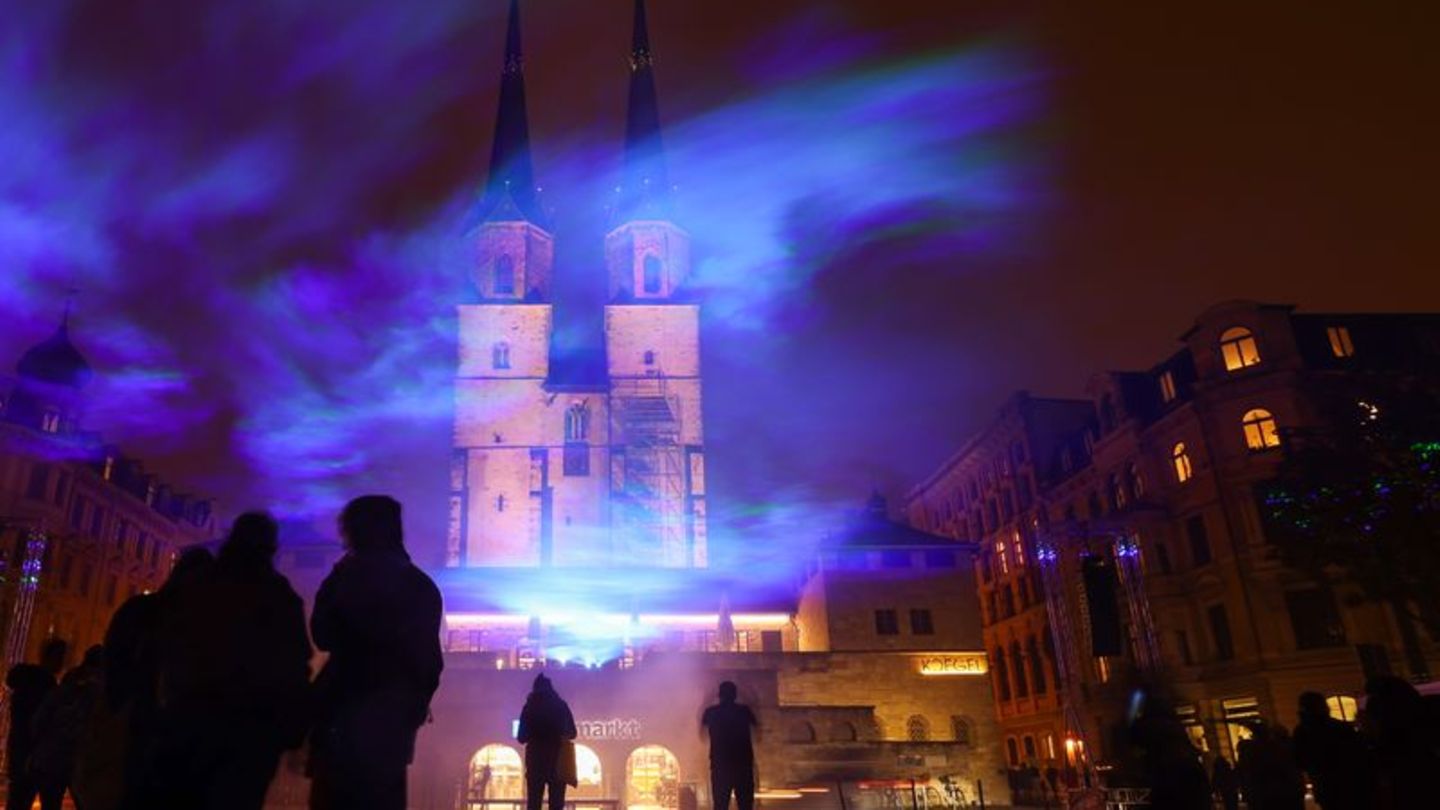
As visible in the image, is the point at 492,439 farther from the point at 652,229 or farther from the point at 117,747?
the point at 117,747

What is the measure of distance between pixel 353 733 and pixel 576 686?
90.2ft

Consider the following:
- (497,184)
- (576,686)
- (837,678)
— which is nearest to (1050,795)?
(837,678)

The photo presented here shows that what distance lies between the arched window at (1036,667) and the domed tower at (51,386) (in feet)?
164

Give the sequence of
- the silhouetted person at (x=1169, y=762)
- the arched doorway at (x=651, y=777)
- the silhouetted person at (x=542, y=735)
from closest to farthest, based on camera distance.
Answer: the silhouetted person at (x=1169, y=762)
the silhouetted person at (x=542, y=735)
the arched doorway at (x=651, y=777)

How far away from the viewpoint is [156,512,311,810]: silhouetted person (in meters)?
3.97

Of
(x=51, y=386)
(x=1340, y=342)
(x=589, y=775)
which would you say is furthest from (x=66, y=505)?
(x=1340, y=342)

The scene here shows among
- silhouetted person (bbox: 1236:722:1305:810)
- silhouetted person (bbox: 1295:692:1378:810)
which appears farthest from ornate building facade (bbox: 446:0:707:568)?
silhouetted person (bbox: 1295:692:1378:810)

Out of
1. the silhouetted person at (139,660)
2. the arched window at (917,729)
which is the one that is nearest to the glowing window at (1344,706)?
the arched window at (917,729)

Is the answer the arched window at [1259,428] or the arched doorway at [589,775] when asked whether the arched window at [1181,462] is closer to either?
the arched window at [1259,428]

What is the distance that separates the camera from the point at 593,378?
6125 centimetres

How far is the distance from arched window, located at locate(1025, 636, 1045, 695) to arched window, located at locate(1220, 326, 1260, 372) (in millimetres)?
19199

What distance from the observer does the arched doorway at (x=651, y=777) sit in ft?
94.1

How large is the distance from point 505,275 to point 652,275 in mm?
10030

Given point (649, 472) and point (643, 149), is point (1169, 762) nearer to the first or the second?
point (649, 472)
